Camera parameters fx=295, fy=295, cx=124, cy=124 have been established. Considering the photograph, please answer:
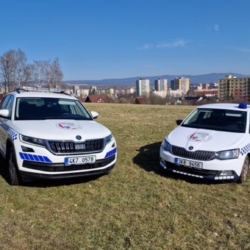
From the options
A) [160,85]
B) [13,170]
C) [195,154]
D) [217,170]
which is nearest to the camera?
[13,170]

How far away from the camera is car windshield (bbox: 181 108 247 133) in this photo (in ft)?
19.0

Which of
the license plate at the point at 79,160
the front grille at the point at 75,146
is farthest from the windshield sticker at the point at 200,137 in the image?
the license plate at the point at 79,160

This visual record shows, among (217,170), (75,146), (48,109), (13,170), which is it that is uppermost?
(48,109)

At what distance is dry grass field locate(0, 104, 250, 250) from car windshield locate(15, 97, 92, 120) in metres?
1.22

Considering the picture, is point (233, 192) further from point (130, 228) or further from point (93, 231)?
point (93, 231)

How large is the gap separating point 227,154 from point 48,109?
135 inches


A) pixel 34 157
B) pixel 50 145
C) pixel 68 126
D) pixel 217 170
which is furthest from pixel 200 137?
pixel 34 157

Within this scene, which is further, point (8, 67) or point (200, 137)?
point (8, 67)

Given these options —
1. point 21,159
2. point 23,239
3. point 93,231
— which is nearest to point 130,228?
point 93,231

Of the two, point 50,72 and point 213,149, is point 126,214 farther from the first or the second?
point 50,72

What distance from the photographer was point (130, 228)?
3559mm

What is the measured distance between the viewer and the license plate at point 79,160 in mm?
4484

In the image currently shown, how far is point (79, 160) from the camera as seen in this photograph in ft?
15.0

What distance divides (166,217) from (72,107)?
3.30m
